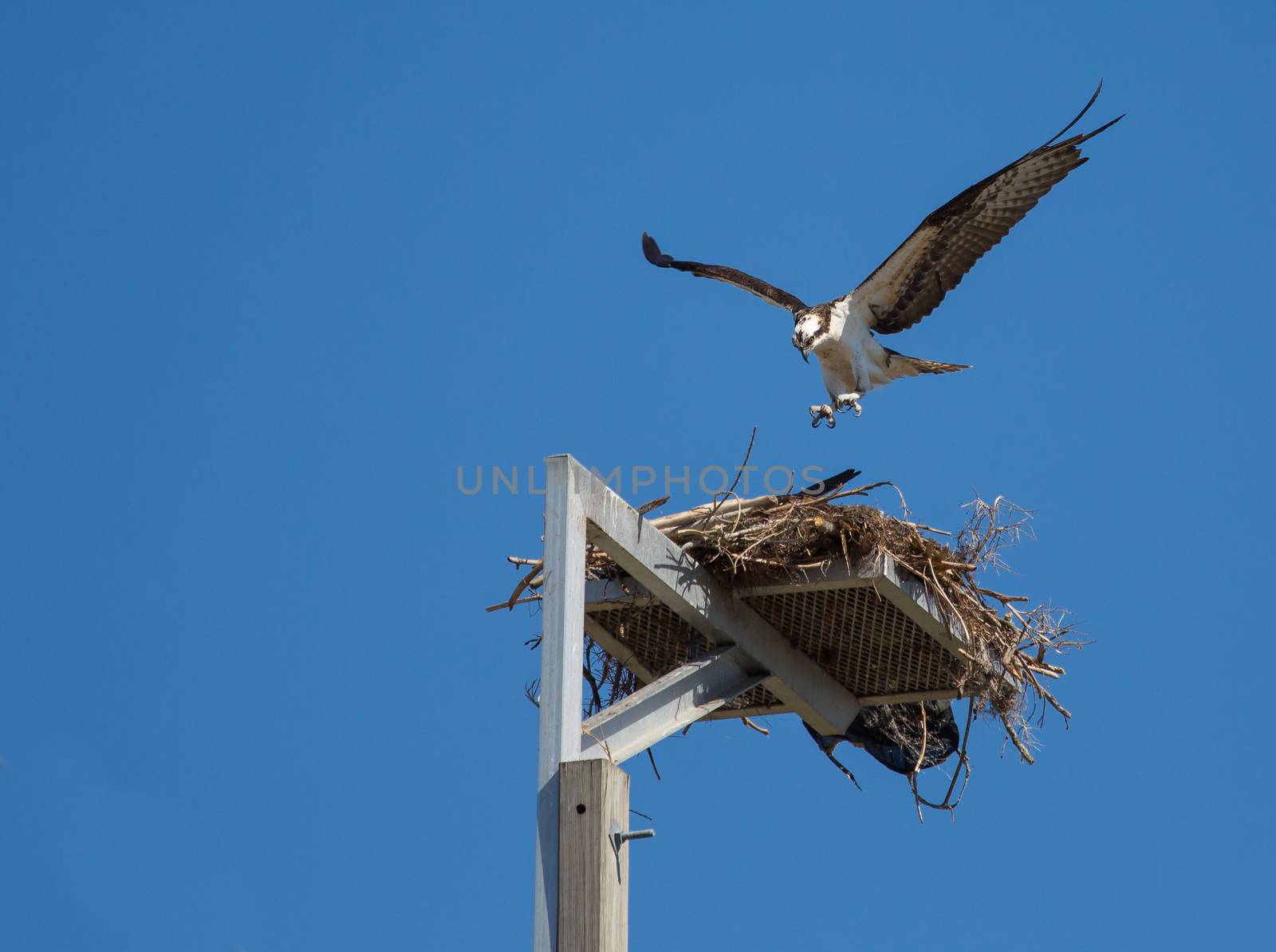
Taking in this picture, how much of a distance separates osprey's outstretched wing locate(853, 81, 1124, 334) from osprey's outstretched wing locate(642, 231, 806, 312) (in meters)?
0.60

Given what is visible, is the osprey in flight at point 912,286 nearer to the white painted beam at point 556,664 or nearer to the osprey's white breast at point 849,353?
the osprey's white breast at point 849,353

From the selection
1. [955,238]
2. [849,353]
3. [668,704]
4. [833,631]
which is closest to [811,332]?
[849,353]

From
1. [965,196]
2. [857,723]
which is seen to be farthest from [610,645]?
[965,196]

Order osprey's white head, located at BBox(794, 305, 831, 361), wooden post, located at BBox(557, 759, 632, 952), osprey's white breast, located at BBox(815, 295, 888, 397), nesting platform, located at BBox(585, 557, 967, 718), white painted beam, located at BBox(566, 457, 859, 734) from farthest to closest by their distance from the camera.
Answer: osprey's white breast, located at BBox(815, 295, 888, 397)
osprey's white head, located at BBox(794, 305, 831, 361)
nesting platform, located at BBox(585, 557, 967, 718)
white painted beam, located at BBox(566, 457, 859, 734)
wooden post, located at BBox(557, 759, 632, 952)

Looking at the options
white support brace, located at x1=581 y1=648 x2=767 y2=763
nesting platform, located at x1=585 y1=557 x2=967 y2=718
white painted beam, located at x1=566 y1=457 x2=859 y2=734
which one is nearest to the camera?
white support brace, located at x1=581 y1=648 x2=767 y2=763

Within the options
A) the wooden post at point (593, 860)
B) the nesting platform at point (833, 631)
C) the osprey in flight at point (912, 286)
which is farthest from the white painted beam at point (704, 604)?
the osprey in flight at point (912, 286)

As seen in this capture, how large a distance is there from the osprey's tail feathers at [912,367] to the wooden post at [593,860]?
4787 mm

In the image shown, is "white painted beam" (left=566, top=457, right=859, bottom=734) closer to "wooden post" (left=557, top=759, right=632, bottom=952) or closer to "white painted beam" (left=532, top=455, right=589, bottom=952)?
"white painted beam" (left=532, top=455, right=589, bottom=952)

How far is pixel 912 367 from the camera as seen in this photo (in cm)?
923

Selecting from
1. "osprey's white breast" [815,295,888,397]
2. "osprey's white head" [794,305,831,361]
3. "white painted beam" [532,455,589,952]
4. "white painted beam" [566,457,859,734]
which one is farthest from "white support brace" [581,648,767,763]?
"osprey's white breast" [815,295,888,397]

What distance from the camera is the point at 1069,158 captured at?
26.6 ft

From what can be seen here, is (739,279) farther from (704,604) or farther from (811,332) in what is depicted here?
(704,604)

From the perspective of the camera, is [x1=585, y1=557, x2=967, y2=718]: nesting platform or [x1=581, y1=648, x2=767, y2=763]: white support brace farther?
[x1=585, y1=557, x2=967, y2=718]: nesting platform

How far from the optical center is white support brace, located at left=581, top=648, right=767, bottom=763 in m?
5.47
